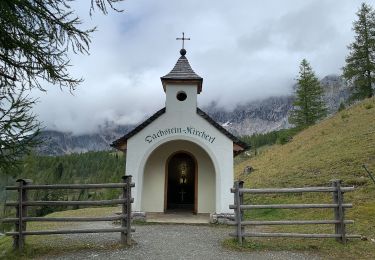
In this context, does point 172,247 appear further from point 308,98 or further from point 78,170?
point 78,170

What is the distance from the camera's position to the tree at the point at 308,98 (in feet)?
148

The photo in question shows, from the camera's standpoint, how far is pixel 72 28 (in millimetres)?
8734

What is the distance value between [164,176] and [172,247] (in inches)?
280

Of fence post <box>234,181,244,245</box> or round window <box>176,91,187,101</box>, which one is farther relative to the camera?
round window <box>176,91,187,101</box>

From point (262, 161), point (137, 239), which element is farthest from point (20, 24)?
point (262, 161)

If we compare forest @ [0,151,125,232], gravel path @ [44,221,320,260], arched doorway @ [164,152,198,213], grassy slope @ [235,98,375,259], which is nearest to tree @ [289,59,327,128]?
grassy slope @ [235,98,375,259]

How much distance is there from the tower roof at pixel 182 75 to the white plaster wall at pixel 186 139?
91 centimetres

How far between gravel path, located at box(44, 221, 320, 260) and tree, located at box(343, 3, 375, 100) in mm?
33775

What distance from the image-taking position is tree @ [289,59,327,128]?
45125mm

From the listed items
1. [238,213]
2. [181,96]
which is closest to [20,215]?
[238,213]

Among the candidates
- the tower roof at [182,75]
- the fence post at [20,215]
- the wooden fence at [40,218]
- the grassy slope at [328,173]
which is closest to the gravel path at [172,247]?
the wooden fence at [40,218]

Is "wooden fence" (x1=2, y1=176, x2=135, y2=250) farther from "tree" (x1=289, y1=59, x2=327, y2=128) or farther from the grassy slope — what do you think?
"tree" (x1=289, y1=59, x2=327, y2=128)

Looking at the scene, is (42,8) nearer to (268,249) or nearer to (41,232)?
(41,232)

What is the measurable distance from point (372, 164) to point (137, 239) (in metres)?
13.8
